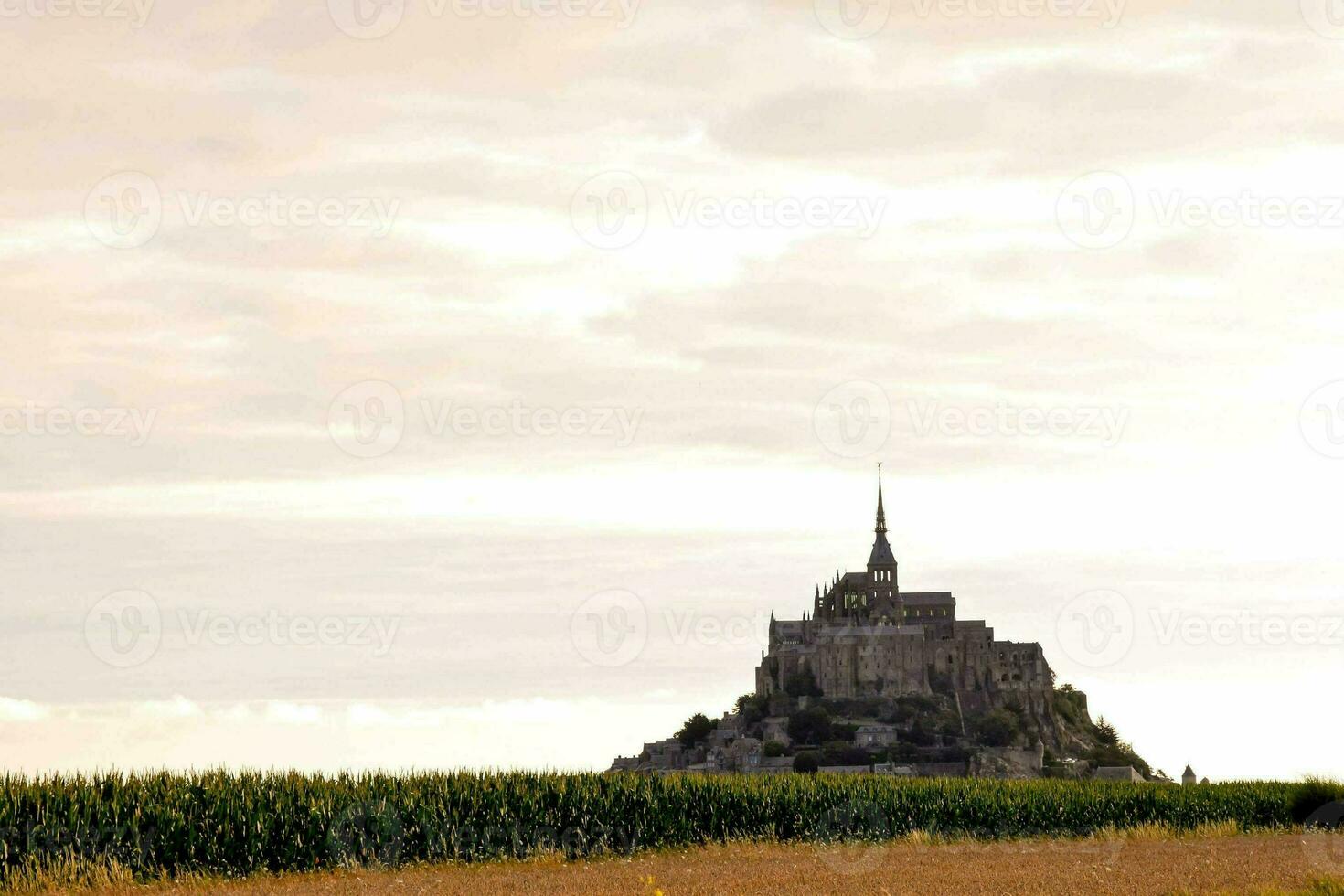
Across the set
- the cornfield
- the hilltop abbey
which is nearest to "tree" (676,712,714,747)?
the hilltop abbey

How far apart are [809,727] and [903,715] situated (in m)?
12.0

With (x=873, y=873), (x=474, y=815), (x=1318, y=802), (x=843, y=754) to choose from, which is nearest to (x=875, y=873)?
A: (x=873, y=873)

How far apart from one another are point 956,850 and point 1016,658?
151 m

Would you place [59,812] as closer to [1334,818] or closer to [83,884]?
[83,884]

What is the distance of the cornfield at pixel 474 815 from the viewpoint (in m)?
36.7

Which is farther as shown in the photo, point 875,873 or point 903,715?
point 903,715

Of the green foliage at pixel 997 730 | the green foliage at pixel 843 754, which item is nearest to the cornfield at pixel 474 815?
the green foliage at pixel 843 754

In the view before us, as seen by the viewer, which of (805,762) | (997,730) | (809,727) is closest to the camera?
(805,762)

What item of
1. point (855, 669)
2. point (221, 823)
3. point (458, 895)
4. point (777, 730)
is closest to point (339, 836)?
point (221, 823)

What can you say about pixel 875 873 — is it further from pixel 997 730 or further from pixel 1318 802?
pixel 997 730

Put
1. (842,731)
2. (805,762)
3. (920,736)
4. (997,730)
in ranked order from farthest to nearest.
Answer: (997,730), (842,731), (920,736), (805,762)

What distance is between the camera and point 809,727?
18112 cm

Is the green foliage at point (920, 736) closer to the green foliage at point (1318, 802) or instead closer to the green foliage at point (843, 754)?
the green foliage at point (843, 754)

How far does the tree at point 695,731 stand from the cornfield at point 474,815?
120 m
